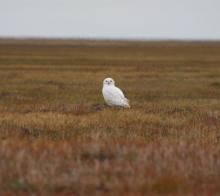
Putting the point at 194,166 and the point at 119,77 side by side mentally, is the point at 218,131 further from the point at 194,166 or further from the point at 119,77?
the point at 119,77

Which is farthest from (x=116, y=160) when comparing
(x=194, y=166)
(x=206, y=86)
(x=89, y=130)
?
(x=206, y=86)

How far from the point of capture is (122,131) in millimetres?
15195

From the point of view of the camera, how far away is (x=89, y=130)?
15.1m

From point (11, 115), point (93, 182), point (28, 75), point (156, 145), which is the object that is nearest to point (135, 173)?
point (93, 182)

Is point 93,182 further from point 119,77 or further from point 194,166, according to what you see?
point 119,77

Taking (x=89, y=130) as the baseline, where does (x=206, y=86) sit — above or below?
below

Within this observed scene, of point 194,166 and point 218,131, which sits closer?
point 194,166

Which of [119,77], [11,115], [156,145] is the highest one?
[156,145]

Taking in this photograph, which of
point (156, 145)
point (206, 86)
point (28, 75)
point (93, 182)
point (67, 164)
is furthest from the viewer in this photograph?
point (28, 75)

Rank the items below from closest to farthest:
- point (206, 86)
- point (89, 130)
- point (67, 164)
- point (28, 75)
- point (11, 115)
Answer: point (67, 164) < point (89, 130) < point (11, 115) < point (206, 86) < point (28, 75)

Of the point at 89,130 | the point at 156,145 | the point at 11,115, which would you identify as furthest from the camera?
the point at 11,115

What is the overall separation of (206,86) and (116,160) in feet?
97.9

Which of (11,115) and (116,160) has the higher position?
(116,160)

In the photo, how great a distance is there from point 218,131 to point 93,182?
8.25m
